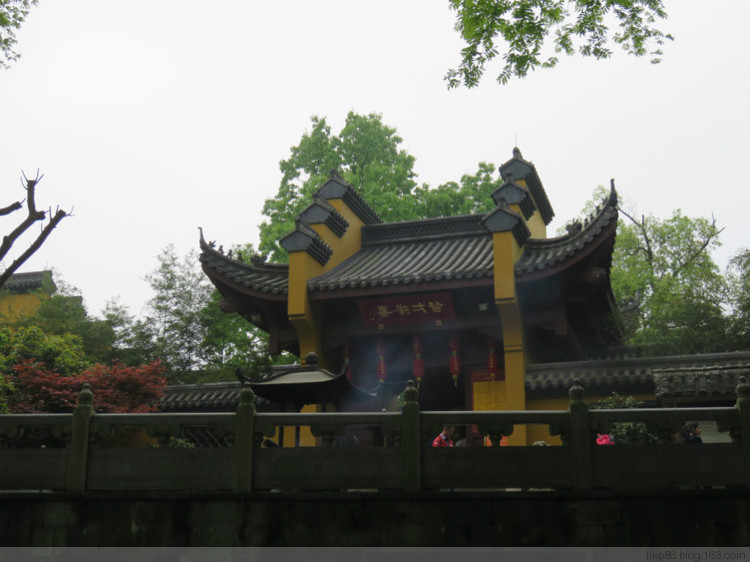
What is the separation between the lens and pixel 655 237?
29.2m

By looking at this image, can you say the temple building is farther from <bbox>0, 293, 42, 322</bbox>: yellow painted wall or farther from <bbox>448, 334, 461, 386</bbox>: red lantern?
<bbox>0, 293, 42, 322</bbox>: yellow painted wall

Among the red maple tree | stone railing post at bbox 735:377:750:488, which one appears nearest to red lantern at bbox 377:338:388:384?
the red maple tree

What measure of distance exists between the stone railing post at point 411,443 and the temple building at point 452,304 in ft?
16.8

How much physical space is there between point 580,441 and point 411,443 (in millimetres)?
1677

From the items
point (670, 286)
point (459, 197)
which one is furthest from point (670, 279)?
point (459, 197)

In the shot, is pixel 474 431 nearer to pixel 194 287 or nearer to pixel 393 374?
pixel 393 374

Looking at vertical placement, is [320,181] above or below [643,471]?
above

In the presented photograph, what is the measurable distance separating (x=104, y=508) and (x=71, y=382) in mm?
5514

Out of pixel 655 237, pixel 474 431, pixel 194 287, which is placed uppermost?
pixel 655 237

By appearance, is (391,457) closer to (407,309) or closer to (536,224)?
(407,309)

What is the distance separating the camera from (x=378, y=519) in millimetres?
8359

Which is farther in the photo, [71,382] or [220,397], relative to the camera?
[220,397]

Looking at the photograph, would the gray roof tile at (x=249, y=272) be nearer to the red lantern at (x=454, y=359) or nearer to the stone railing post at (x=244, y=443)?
the red lantern at (x=454, y=359)
